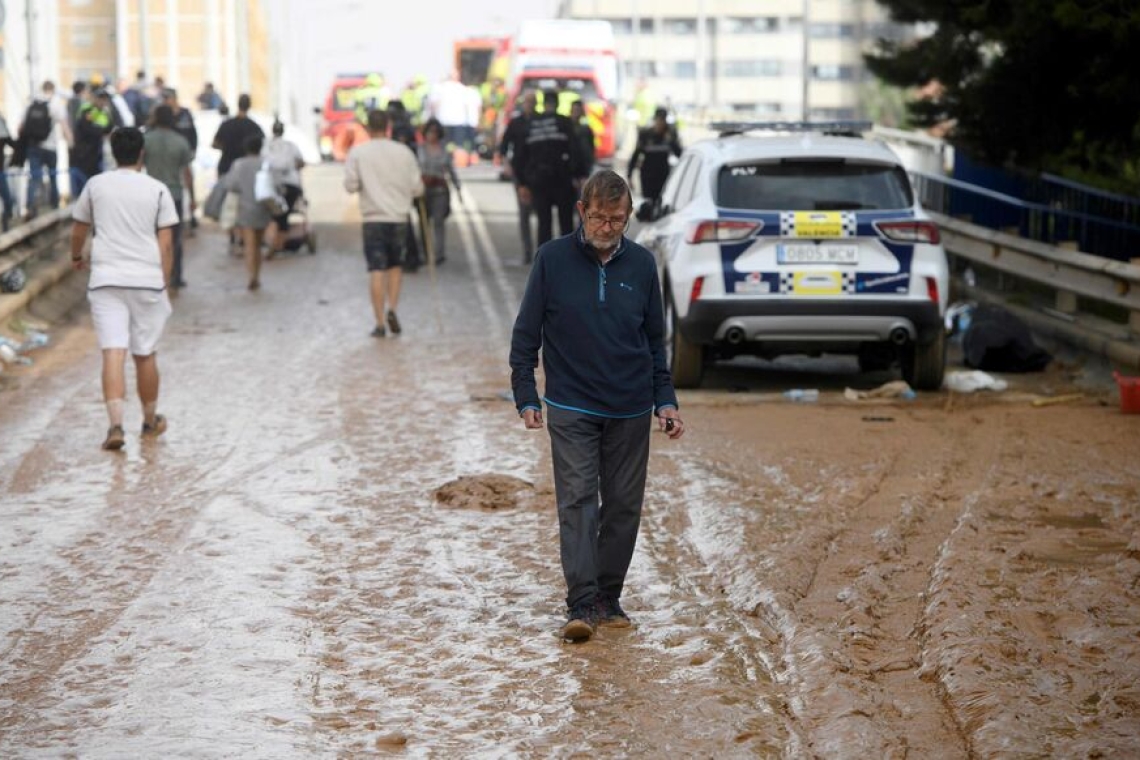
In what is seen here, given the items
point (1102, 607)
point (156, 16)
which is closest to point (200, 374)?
point (1102, 607)

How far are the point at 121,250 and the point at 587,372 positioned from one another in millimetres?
5153

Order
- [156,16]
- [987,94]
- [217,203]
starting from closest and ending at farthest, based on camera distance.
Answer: [987,94], [217,203], [156,16]

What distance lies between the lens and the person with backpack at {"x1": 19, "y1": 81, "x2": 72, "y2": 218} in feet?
81.6

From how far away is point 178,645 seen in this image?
714cm

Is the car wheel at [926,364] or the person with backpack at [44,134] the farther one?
the person with backpack at [44,134]

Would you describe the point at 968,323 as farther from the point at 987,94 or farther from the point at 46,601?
the point at 46,601

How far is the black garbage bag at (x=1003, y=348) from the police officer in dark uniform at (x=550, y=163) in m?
7.43

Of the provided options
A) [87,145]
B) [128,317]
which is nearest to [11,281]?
[87,145]

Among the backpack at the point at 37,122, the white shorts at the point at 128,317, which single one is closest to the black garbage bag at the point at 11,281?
the white shorts at the point at 128,317

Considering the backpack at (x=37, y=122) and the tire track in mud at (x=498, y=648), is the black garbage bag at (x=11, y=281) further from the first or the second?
the tire track in mud at (x=498, y=648)

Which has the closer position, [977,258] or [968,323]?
[968,323]

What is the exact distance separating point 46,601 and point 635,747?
9.65ft

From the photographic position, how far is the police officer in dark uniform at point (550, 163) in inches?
866

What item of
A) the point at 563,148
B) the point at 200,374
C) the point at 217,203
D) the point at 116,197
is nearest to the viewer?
the point at 116,197
